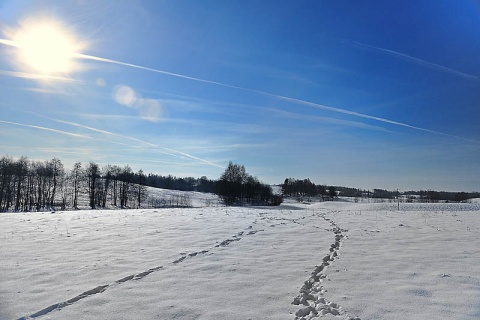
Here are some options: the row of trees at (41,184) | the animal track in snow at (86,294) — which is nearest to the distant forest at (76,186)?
the row of trees at (41,184)

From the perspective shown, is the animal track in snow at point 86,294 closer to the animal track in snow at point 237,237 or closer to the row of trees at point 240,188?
the animal track in snow at point 237,237

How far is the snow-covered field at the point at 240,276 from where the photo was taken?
539cm

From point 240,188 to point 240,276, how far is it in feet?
217

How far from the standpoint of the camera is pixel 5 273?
7.62 metres

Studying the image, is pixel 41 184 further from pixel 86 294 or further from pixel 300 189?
pixel 300 189

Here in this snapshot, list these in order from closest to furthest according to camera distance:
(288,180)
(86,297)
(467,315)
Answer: (467,315)
(86,297)
(288,180)

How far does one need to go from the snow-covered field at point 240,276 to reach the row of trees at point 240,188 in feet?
188

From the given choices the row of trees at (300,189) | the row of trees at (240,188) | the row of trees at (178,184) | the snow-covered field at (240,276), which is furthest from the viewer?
the row of trees at (178,184)

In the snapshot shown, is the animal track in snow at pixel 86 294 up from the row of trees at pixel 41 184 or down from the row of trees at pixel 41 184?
down

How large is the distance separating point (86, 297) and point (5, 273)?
3.38m

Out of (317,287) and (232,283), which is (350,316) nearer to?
(317,287)

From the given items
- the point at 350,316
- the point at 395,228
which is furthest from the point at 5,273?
the point at 395,228

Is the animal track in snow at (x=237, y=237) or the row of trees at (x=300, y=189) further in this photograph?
the row of trees at (x=300, y=189)

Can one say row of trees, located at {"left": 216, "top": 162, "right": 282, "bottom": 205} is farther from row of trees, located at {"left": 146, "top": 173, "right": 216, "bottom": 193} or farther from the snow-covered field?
row of trees, located at {"left": 146, "top": 173, "right": 216, "bottom": 193}
